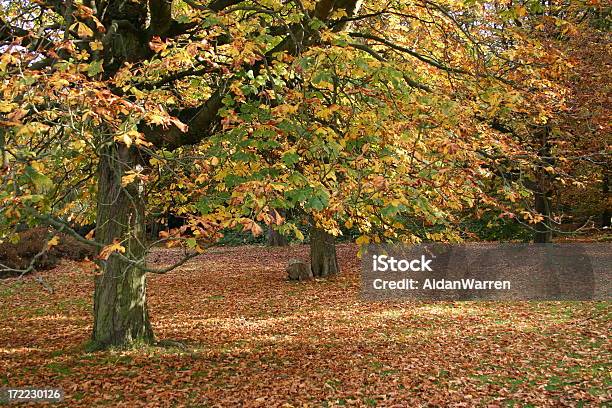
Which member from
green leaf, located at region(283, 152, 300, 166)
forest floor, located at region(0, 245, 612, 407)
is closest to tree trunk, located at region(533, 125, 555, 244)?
forest floor, located at region(0, 245, 612, 407)

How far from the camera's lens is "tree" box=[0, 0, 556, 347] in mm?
5180

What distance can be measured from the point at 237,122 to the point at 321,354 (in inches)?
177

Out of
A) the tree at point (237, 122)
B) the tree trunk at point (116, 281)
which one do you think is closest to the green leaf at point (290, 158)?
the tree at point (237, 122)

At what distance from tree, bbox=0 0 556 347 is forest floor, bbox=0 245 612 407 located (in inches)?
44.1

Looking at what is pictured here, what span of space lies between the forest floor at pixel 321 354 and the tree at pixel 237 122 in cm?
112

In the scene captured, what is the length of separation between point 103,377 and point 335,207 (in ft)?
14.6

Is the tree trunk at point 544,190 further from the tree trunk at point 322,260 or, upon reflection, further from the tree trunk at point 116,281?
the tree trunk at point 116,281

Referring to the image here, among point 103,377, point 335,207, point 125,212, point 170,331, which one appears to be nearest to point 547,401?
point 335,207

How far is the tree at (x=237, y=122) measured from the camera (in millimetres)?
5180

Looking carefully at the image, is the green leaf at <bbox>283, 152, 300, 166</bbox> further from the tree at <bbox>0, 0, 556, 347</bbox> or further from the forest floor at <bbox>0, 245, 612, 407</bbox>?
the forest floor at <bbox>0, 245, 612, 407</bbox>

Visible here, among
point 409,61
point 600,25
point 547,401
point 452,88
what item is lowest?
point 547,401

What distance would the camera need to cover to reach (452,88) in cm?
829

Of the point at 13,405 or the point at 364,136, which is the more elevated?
the point at 364,136

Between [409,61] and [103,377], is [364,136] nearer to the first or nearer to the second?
[409,61]
